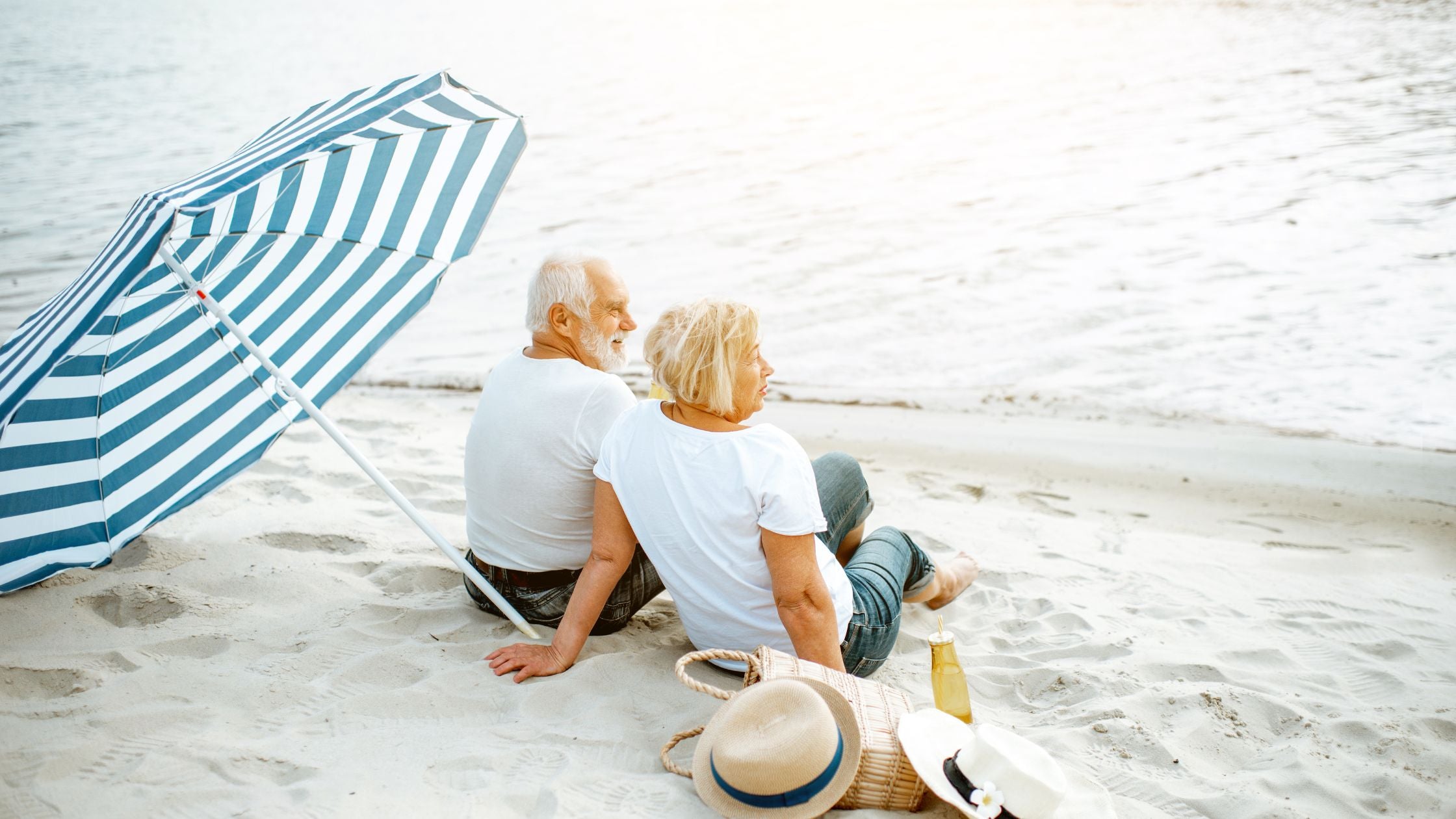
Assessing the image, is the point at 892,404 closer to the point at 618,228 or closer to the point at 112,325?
the point at 112,325

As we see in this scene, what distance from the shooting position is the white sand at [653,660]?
237 centimetres

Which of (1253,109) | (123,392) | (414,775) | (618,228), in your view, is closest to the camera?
(414,775)

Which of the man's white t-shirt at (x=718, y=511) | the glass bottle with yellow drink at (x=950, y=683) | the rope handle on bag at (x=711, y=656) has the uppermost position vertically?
the man's white t-shirt at (x=718, y=511)

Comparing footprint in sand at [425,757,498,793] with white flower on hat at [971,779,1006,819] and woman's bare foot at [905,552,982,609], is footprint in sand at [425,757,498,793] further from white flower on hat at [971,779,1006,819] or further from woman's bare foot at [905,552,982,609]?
woman's bare foot at [905,552,982,609]

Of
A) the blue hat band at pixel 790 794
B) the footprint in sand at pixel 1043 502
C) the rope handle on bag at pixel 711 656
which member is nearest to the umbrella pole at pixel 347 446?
the rope handle on bag at pixel 711 656

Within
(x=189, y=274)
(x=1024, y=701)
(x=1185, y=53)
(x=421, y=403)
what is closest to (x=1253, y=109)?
(x=1185, y=53)

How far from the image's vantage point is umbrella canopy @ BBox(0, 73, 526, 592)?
252cm

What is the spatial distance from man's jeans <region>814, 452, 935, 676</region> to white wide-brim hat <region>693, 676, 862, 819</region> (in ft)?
Result: 1.51

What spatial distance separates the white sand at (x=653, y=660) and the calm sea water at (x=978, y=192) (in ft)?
4.71

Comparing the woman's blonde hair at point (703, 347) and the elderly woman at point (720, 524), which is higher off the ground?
the woman's blonde hair at point (703, 347)

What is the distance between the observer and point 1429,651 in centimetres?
313

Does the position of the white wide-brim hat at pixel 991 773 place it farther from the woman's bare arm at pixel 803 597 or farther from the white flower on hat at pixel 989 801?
the woman's bare arm at pixel 803 597

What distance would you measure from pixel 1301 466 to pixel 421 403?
196 inches

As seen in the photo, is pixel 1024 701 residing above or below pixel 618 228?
below
